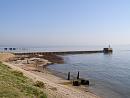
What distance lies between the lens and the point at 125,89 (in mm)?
32344

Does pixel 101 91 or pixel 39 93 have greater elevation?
pixel 39 93

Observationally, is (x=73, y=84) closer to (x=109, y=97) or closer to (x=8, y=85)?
(x=109, y=97)

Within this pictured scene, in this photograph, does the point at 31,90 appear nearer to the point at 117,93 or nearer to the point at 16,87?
the point at 16,87

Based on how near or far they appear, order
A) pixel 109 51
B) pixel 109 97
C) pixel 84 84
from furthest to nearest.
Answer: pixel 109 51 → pixel 84 84 → pixel 109 97

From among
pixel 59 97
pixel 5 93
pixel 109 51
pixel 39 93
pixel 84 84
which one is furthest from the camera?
pixel 109 51

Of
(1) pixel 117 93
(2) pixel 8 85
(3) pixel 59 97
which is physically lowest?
(1) pixel 117 93

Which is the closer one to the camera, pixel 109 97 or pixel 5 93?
pixel 5 93

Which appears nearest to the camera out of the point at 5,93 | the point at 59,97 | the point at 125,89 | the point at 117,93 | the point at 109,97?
the point at 5,93

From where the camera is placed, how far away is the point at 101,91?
3033 cm

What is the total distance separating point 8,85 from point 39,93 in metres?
2.45

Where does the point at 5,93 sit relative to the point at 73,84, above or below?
above

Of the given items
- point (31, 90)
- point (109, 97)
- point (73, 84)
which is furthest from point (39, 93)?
point (73, 84)

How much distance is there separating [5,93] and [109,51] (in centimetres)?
13827

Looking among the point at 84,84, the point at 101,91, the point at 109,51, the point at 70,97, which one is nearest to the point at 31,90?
the point at 70,97
